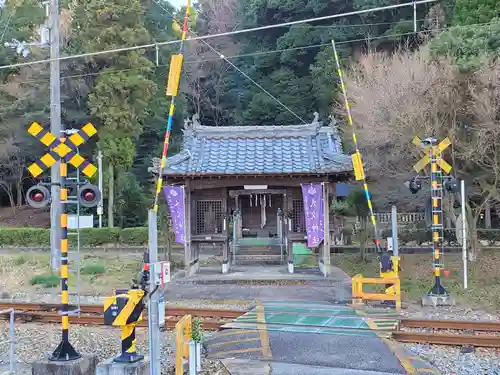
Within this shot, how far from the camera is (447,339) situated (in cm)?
907

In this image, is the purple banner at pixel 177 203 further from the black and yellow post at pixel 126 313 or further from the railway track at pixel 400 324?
the black and yellow post at pixel 126 313

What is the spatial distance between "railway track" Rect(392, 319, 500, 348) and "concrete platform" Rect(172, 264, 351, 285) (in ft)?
17.0

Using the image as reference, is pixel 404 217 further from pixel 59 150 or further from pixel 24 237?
pixel 59 150

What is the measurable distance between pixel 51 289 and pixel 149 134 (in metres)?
25.8

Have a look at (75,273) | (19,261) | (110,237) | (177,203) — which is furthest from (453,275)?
(110,237)

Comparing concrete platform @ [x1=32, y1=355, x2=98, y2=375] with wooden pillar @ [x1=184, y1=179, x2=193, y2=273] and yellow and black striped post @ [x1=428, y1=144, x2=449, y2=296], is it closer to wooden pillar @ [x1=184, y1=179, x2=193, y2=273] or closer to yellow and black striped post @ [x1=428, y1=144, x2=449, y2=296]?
yellow and black striped post @ [x1=428, y1=144, x2=449, y2=296]

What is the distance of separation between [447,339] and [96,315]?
7451 millimetres

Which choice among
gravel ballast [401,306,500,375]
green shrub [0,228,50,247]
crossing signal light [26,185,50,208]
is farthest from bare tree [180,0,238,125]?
gravel ballast [401,306,500,375]

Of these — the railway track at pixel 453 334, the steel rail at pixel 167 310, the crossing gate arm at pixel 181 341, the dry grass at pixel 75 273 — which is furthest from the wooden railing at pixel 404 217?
the crossing gate arm at pixel 181 341

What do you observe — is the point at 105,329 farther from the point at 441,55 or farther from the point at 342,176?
the point at 441,55

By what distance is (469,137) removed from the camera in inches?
685

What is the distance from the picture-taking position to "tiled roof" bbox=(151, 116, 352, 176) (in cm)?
1585

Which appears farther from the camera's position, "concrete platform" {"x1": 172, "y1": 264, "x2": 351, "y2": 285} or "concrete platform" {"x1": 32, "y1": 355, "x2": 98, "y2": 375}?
"concrete platform" {"x1": 172, "y1": 264, "x2": 351, "y2": 285}

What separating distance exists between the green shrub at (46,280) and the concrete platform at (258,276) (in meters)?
3.79
